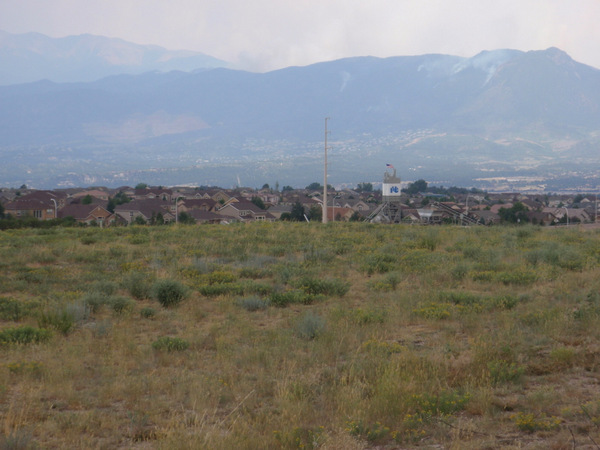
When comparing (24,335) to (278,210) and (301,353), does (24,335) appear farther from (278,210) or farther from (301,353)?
(278,210)

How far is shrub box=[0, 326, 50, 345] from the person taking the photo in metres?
7.73

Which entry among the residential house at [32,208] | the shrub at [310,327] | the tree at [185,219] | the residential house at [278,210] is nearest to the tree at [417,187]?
the residential house at [278,210]

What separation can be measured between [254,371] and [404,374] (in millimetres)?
1718

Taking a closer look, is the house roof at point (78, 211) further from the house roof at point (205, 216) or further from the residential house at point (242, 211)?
the residential house at point (242, 211)

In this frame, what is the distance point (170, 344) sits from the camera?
7.62 meters

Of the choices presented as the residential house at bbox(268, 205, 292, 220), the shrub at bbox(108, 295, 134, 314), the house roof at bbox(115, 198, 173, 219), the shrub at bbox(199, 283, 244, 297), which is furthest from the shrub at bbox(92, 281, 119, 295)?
the residential house at bbox(268, 205, 292, 220)

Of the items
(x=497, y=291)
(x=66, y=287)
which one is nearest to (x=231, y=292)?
(x=66, y=287)

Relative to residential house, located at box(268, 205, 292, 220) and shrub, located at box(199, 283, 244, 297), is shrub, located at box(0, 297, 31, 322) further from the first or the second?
residential house, located at box(268, 205, 292, 220)

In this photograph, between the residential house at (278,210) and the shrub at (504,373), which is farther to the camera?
the residential house at (278,210)

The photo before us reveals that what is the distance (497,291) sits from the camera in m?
11.0

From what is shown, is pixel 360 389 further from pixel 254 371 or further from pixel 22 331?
pixel 22 331

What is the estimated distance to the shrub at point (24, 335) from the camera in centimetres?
773

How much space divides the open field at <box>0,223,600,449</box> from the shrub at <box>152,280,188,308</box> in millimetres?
31

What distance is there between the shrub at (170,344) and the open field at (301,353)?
22 millimetres
